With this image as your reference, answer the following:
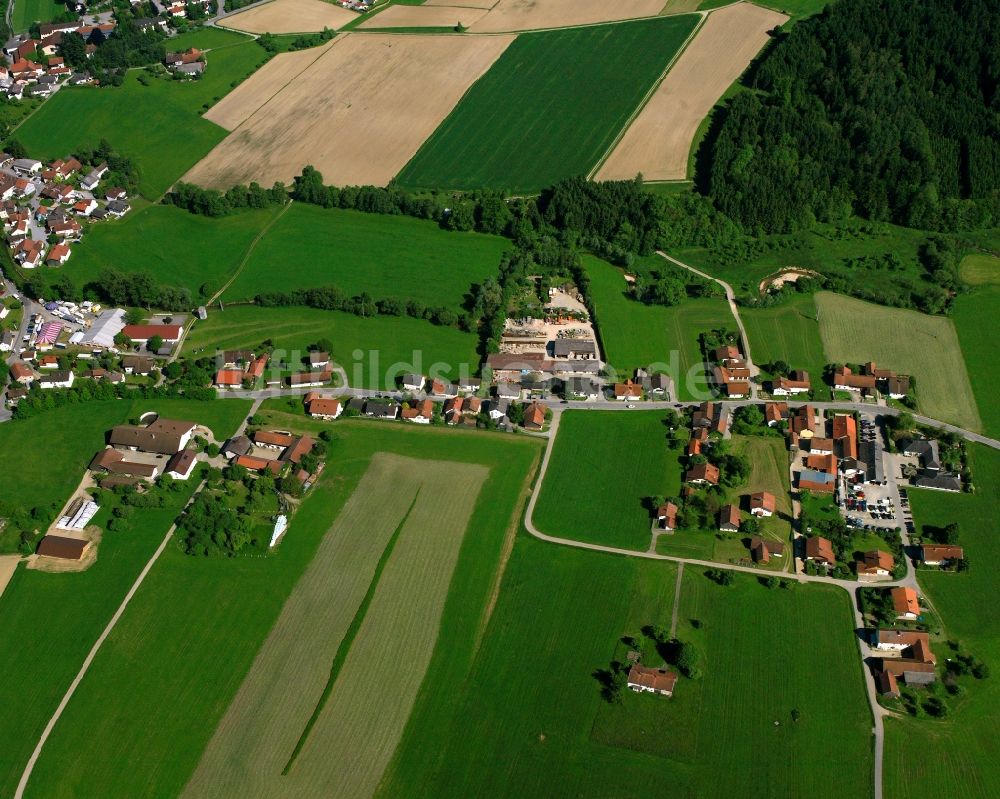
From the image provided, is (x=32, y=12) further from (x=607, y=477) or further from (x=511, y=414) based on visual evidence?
(x=607, y=477)

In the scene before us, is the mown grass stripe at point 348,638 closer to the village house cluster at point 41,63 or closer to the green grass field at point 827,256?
the green grass field at point 827,256

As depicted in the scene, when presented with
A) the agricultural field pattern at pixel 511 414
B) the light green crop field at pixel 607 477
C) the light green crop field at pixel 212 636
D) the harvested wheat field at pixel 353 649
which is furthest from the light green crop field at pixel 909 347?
the harvested wheat field at pixel 353 649

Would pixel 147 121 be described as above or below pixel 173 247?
above

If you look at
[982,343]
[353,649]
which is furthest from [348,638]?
[982,343]

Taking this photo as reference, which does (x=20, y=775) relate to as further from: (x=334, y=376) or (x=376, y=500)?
(x=334, y=376)

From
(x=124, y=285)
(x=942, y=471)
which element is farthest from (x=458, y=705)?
(x=124, y=285)

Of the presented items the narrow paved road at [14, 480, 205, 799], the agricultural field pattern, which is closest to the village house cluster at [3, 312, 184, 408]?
the agricultural field pattern
